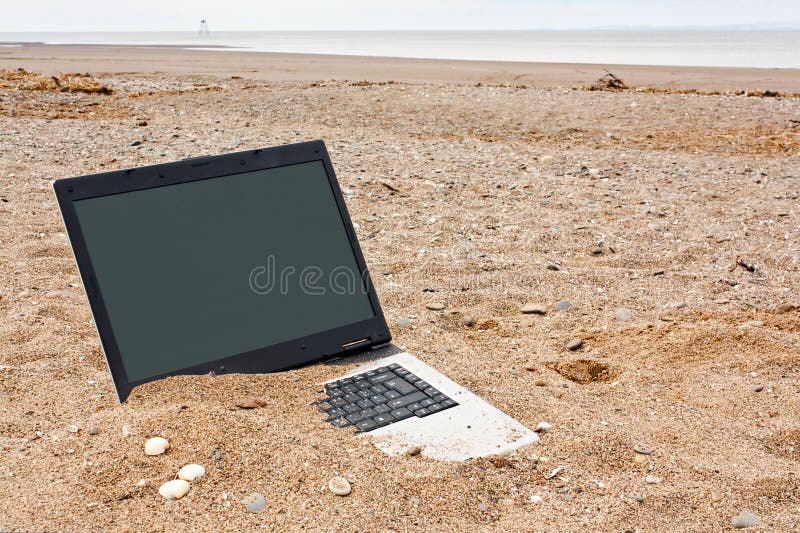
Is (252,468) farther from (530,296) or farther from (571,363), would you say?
(530,296)

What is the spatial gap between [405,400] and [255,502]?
59cm

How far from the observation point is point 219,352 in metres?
2.49

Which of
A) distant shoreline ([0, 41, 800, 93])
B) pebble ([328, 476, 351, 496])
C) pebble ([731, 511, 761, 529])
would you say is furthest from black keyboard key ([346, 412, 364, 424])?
distant shoreline ([0, 41, 800, 93])

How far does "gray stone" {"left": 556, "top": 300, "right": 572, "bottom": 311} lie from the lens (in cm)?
378

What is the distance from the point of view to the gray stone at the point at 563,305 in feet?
12.4

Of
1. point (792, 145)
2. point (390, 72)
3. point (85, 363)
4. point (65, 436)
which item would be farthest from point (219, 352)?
point (390, 72)

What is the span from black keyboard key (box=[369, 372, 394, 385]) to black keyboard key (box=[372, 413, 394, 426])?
0.59 ft

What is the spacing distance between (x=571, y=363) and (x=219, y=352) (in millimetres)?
1490

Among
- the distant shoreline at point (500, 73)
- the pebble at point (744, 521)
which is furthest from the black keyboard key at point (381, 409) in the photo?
the distant shoreline at point (500, 73)

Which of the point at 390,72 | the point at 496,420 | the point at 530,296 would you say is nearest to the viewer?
the point at 496,420

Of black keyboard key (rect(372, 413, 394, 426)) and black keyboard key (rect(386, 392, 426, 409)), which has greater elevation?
black keyboard key (rect(386, 392, 426, 409))

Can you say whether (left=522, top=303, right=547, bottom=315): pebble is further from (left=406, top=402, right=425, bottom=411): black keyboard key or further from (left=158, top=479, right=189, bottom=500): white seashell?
(left=158, top=479, right=189, bottom=500): white seashell

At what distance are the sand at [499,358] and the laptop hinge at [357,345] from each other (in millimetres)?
107

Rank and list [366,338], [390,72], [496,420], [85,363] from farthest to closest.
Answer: [390,72] → [85,363] → [366,338] → [496,420]
